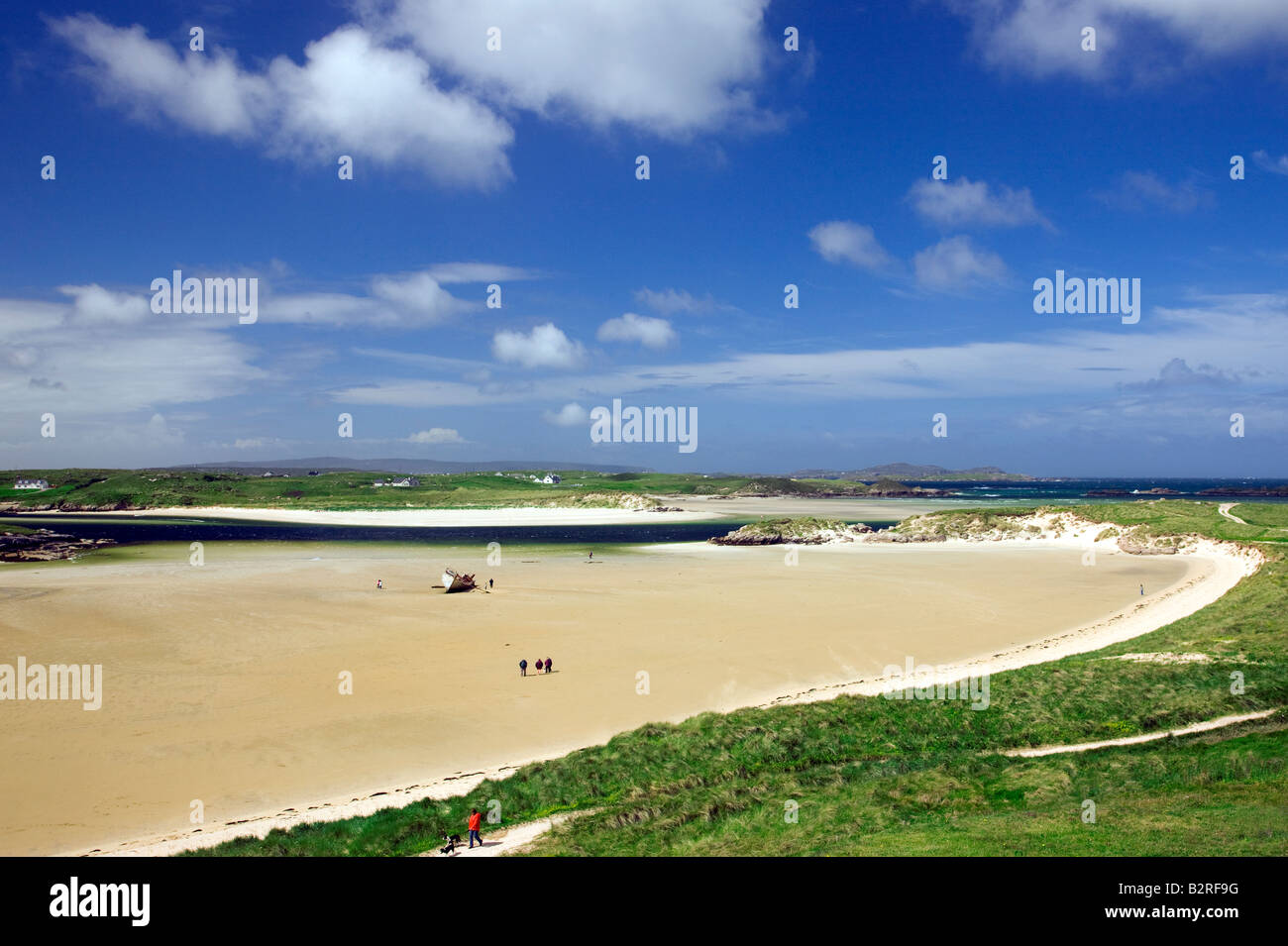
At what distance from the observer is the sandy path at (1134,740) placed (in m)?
19.2

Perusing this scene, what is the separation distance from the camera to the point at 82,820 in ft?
54.8

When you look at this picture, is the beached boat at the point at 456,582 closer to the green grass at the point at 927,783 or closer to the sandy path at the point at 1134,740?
the green grass at the point at 927,783

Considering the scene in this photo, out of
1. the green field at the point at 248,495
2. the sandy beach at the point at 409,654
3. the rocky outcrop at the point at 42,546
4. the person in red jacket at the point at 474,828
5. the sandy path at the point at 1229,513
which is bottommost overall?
the sandy beach at the point at 409,654

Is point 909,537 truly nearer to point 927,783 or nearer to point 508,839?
point 927,783

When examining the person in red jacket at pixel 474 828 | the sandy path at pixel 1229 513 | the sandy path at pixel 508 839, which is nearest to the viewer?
the sandy path at pixel 508 839

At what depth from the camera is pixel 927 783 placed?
16750 millimetres

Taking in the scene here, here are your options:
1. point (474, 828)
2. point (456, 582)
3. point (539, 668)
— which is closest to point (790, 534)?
point (456, 582)

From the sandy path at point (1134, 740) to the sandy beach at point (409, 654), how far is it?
7626 millimetres

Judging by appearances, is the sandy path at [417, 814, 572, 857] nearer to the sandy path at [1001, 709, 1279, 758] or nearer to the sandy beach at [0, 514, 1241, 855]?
the sandy beach at [0, 514, 1241, 855]

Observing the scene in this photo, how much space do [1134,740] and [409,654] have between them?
26742mm

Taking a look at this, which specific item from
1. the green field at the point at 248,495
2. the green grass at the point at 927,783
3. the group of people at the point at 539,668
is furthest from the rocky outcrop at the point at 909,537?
the green field at the point at 248,495

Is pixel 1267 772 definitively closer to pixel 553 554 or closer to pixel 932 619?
pixel 932 619

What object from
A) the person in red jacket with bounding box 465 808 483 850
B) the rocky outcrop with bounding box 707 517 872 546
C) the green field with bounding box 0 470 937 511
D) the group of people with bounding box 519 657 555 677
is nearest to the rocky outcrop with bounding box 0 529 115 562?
the green field with bounding box 0 470 937 511
